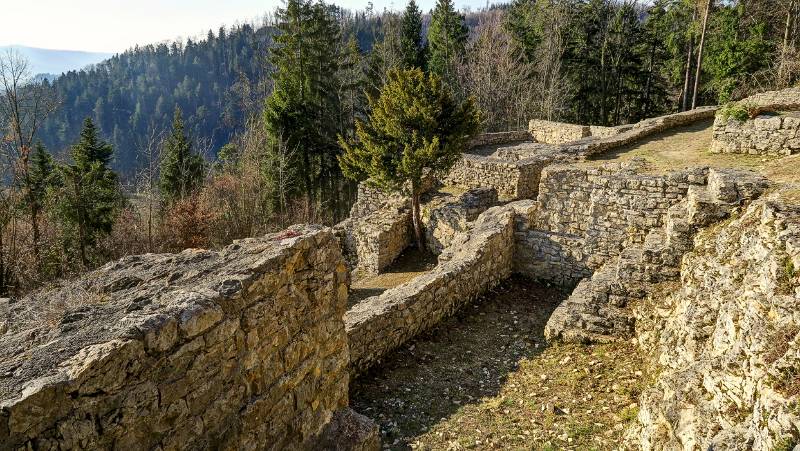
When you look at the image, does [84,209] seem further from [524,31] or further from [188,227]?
[524,31]

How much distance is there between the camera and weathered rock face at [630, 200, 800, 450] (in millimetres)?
4285

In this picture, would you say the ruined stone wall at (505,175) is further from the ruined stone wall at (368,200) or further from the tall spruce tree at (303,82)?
the tall spruce tree at (303,82)

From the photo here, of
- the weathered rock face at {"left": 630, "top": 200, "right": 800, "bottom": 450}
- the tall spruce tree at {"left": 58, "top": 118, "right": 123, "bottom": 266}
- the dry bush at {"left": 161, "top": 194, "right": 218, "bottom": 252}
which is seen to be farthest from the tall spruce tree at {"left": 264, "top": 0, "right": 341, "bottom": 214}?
the weathered rock face at {"left": 630, "top": 200, "right": 800, "bottom": 450}

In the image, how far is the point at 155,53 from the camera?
133 metres

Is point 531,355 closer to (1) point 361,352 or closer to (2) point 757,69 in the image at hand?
(1) point 361,352

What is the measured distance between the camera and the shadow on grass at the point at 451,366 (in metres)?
7.69

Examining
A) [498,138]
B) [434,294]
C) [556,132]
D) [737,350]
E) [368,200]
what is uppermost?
[556,132]

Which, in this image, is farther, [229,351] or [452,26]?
[452,26]

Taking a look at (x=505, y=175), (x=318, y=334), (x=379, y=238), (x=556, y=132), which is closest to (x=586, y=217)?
(x=505, y=175)

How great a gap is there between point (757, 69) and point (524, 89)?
13.7 meters

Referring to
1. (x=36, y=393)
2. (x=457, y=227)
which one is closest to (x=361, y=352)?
(x=36, y=393)

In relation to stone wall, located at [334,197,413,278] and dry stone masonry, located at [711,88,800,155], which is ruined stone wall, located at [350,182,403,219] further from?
dry stone masonry, located at [711,88,800,155]

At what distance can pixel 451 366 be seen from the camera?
900cm

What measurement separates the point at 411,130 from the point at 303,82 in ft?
56.2
